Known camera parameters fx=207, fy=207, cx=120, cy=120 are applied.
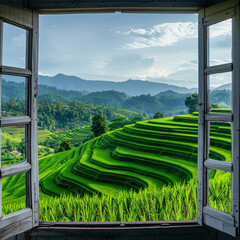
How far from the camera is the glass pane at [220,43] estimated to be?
3.78 ft

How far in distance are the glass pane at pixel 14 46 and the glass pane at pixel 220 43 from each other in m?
1.05

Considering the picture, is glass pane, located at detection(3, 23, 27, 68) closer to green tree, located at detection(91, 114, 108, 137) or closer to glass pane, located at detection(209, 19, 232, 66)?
glass pane, located at detection(209, 19, 232, 66)

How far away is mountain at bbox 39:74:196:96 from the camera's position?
5.62 metres

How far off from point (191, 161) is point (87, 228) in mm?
4671

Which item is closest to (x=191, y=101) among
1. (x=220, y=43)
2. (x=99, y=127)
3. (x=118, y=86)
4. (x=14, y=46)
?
(x=118, y=86)

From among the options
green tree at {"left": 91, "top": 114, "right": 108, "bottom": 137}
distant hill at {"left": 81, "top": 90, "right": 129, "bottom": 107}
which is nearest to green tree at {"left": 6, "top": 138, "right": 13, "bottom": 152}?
distant hill at {"left": 81, "top": 90, "right": 129, "bottom": 107}

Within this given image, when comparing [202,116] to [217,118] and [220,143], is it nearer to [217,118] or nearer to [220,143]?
[217,118]

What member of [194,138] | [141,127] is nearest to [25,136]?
[194,138]

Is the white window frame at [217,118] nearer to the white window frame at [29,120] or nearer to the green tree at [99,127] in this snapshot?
the white window frame at [29,120]

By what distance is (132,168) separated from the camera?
219 inches

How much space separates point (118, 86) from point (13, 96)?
15.4 ft

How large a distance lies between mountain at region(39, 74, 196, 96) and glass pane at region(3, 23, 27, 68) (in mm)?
4272

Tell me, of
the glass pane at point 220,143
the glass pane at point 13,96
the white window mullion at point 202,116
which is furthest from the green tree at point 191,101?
the glass pane at point 13,96

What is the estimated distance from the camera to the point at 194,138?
5.99 m
